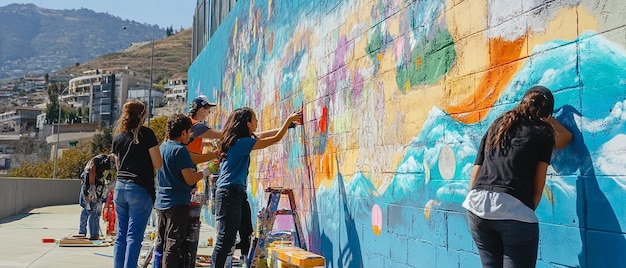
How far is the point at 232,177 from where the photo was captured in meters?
5.29

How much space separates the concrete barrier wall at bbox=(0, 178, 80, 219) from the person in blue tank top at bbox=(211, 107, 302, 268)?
15.2m

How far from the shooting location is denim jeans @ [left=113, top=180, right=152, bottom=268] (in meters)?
5.29

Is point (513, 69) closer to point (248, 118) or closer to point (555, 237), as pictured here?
point (555, 237)

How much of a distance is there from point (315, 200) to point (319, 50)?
1687 millimetres

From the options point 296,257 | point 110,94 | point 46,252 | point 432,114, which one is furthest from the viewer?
point 110,94

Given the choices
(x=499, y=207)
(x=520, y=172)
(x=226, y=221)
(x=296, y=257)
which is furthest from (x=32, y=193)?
(x=520, y=172)

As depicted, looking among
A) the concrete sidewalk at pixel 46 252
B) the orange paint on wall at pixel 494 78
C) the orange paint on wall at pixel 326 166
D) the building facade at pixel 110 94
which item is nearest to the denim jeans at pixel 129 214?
the orange paint on wall at pixel 326 166

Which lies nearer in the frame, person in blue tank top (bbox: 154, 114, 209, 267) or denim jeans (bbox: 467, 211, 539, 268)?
denim jeans (bbox: 467, 211, 539, 268)

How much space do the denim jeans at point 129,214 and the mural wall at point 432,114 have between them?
6.14 ft

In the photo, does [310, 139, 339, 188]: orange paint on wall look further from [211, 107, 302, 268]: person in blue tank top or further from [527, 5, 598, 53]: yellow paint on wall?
[527, 5, 598, 53]: yellow paint on wall

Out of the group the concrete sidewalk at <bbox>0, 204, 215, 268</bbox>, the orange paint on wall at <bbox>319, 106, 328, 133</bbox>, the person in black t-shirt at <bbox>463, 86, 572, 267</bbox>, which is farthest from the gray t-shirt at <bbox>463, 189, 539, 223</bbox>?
the concrete sidewalk at <bbox>0, 204, 215, 268</bbox>

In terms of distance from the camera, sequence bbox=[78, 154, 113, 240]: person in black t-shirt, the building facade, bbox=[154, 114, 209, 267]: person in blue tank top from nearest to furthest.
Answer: bbox=[154, 114, 209, 267]: person in blue tank top, bbox=[78, 154, 113, 240]: person in black t-shirt, the building facade

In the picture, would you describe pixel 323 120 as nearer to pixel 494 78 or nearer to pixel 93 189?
pixel 494 78

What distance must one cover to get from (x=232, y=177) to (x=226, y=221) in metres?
0.41
